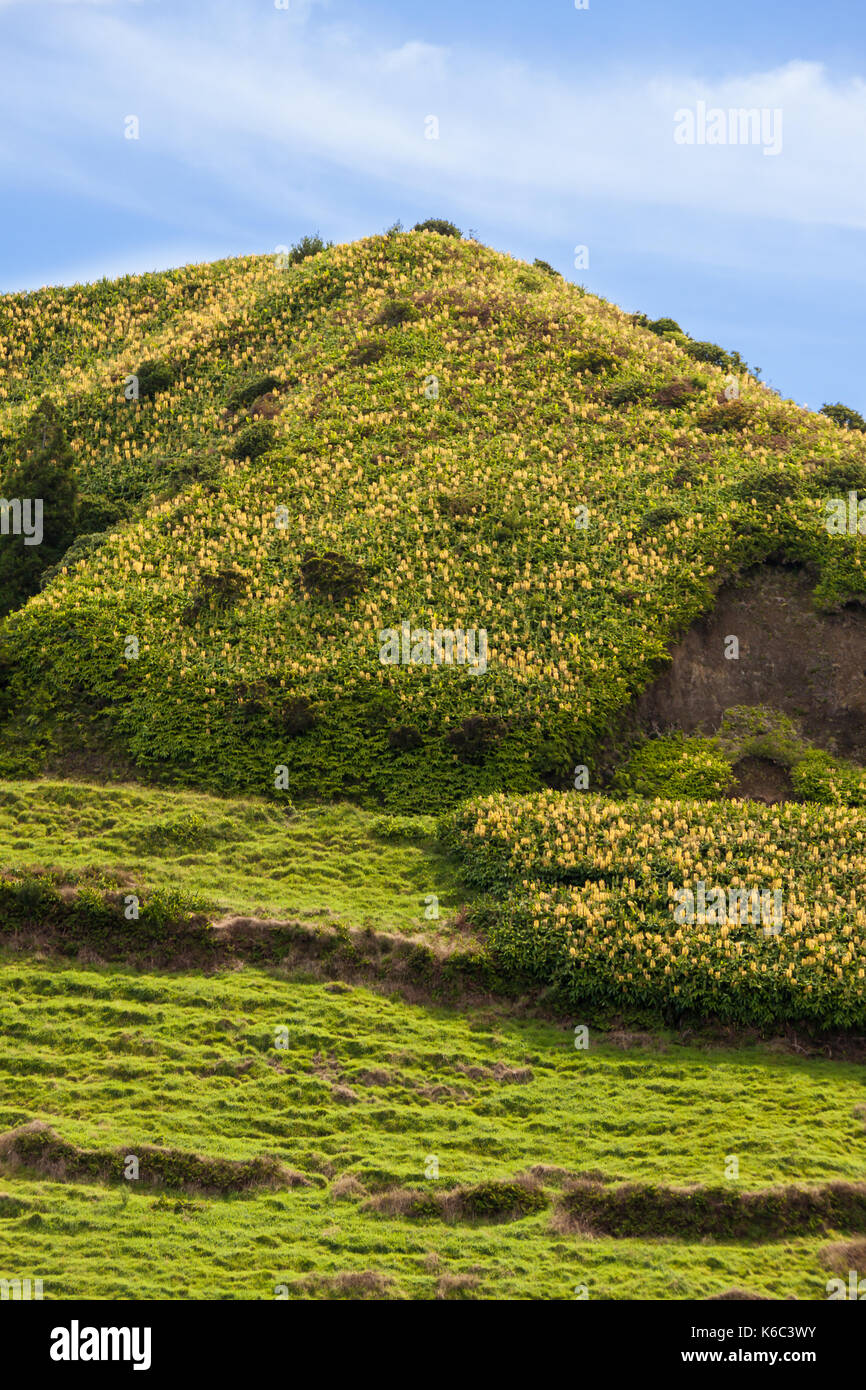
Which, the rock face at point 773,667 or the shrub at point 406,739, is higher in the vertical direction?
the rock face at point 773,667

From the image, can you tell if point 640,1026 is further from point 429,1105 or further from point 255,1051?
point 255,1051

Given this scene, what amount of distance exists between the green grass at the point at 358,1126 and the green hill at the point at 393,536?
11330mm

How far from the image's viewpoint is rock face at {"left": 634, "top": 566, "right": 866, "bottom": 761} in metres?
43.1

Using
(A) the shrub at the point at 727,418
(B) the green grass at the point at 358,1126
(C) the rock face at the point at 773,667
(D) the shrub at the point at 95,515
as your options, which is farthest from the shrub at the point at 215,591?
(A) the shrub at the point at 727,418

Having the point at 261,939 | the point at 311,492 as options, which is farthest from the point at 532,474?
the point at 261,939

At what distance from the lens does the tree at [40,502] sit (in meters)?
53.1

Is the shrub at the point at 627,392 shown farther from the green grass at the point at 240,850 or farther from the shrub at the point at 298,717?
the green grass at the point at 240,850

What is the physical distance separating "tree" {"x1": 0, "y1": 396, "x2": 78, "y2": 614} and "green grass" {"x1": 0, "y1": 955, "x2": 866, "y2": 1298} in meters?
27.3

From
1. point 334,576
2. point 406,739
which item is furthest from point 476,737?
point 334,576

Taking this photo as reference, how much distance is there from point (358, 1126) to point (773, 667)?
26.7 metres

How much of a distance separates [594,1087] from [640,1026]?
261cm

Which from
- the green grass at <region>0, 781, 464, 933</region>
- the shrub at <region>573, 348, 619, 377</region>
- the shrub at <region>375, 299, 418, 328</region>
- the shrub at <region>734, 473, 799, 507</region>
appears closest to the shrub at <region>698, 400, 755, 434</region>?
the shrub at <region>734, 473, 799, 507</region>

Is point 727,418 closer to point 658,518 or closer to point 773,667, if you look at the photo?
point 658,518

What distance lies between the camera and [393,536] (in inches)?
1960
